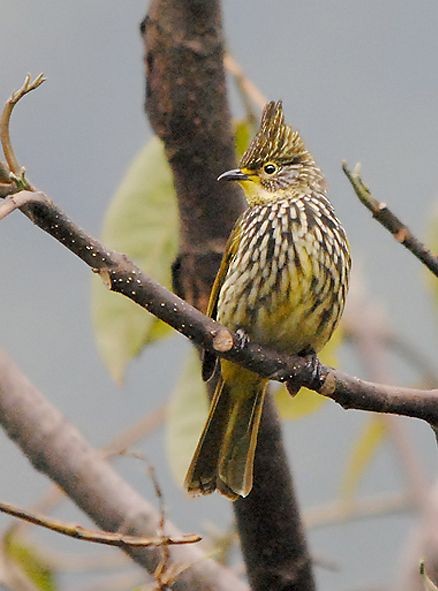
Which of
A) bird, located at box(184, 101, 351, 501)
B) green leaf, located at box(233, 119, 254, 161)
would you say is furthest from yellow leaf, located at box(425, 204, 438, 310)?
green leaf, located at box(233, 119, 254, 161)

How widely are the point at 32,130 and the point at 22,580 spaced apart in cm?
450

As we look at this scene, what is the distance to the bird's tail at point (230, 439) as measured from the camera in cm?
235

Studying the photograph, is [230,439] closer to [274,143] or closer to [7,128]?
[274,143]

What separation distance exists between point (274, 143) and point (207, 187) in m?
0.49

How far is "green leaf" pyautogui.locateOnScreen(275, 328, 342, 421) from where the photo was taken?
257cm

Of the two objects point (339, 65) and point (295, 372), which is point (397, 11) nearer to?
point (339, 65)

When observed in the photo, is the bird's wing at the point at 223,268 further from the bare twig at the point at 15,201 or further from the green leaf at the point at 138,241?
the bare twig at the point at 15,201

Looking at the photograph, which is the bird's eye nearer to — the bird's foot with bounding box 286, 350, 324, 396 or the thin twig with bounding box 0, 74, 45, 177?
the bird's foot with bounding box 286, 350, 324, 396

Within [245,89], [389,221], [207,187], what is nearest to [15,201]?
[389,221]

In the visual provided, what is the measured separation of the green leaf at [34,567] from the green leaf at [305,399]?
62cm

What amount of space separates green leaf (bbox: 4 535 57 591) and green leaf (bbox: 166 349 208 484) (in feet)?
1.56

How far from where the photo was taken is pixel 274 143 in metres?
2.75

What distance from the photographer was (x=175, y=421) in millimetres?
2625

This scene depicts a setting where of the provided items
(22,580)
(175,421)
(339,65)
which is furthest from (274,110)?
(339,65)
